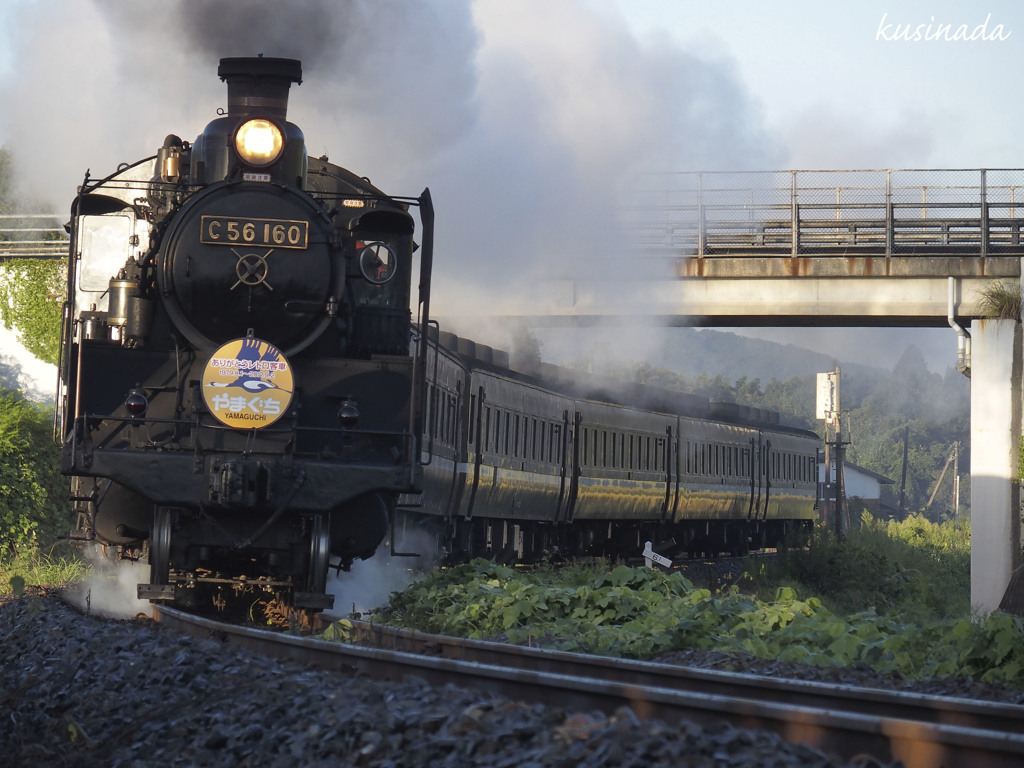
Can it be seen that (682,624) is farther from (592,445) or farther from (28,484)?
(592,445)

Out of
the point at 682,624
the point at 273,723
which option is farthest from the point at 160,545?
the point at 273,723

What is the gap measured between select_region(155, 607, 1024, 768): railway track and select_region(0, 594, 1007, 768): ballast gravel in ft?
0.88

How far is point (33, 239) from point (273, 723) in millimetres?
29013

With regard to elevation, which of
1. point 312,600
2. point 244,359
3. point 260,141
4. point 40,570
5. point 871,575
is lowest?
point 871,575

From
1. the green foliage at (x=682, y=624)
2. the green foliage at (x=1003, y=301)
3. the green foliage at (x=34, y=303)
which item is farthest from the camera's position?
the green foliage at (x=34, y=303)

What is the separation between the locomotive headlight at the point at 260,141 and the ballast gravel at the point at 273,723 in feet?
12.2

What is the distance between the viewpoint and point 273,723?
4855mm

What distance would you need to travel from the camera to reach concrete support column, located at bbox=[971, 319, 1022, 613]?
1802cm

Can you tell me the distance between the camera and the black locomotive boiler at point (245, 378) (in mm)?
8594

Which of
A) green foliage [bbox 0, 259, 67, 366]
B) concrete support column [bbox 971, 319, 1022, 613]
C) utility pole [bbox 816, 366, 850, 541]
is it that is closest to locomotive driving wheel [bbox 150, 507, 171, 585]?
concrete support column [bbox 971, 319, 1022, 613]

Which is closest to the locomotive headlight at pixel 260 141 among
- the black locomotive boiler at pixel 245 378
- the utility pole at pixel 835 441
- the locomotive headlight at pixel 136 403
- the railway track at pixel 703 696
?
the black locomotive boiler at pixel 245 378

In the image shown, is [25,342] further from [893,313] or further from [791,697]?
[791,697]

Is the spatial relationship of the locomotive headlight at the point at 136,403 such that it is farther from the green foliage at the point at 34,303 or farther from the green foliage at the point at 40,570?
the green foliage at the point at 34,303

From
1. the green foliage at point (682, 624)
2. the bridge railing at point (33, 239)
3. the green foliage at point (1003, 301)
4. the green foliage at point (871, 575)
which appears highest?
the bridge railing at point (33, 239)
